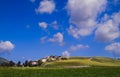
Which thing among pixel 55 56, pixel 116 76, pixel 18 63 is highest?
pixel 55 56

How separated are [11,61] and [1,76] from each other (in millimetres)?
100671

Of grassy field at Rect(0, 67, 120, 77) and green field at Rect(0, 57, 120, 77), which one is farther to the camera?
green field at Rect(0, 57, 120, 77)

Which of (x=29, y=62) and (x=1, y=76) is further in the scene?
(x=29, y=62)

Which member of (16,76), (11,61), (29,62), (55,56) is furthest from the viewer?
(55,56)

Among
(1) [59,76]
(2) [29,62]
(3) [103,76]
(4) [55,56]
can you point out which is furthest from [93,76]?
(4) [55,56]

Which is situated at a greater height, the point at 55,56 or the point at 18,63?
the point at 55,56

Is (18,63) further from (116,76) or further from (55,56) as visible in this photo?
(116,76)

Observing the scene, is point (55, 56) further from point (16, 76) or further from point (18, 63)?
point (16, 76)

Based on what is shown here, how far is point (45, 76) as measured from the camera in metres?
46.2

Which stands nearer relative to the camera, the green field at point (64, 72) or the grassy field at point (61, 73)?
the grassy field at point (61, 73)

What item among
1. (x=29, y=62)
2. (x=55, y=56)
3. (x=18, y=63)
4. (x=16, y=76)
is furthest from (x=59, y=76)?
(x=55, y=56)

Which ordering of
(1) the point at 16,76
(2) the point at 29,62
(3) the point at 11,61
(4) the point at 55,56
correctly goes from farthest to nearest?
(4) the point at 55,56, (2) the point at 29,62, (3) the point at 11,61, (1) the point at 16,76

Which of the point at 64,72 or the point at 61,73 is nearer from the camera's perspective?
the point at 61,73

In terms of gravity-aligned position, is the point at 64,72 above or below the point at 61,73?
above
